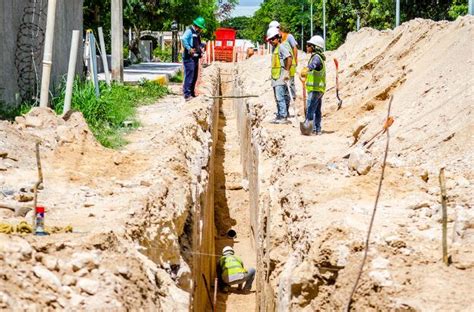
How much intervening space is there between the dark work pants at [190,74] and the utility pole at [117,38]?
3.48 meters

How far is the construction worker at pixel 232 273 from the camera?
8.94m

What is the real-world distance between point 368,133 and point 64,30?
658 cm

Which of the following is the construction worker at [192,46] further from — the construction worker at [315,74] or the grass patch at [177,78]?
the grass patch at [177,78]

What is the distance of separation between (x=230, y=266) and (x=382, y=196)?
366 cm

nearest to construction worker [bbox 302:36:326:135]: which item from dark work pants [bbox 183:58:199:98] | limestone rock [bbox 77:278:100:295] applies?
dark work pants [bbox 183:58:199:98]

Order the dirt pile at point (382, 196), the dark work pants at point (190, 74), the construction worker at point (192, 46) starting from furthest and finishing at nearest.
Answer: the dark work pants at point (190, 74), the construction worker at point (192, 46), the dirt pile at point (382, 196)

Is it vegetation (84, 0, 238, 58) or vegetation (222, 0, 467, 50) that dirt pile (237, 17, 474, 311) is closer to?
vegetation (222, 0, 467, 50)

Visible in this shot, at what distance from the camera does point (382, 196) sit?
579 cm

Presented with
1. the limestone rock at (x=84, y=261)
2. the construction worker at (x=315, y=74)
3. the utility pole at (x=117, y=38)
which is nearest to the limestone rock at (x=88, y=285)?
the limestone rock at (x=84, y=261)

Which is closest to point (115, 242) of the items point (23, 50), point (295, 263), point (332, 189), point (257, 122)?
point (295, 263)

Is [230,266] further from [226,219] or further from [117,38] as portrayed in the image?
[117,38]

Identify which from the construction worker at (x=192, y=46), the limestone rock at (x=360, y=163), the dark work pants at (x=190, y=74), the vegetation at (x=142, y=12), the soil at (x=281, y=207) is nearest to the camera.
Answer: the soil at (x=281, y=207)

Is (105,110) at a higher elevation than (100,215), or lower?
higher

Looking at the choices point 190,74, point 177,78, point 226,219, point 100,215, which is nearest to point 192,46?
point 190,74
